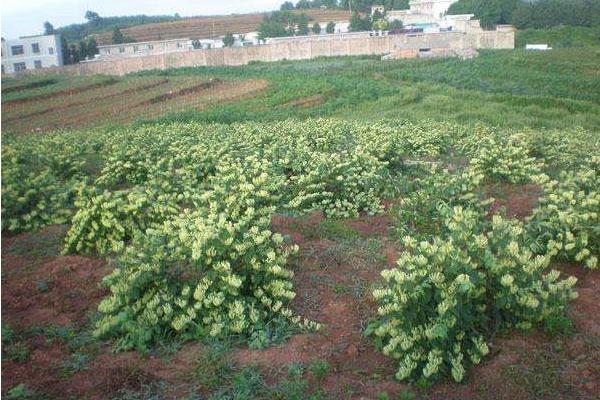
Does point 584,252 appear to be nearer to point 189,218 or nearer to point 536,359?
point 536,359

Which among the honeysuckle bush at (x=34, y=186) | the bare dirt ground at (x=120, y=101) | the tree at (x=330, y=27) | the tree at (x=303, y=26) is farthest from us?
the tree at (x=303, y=26)

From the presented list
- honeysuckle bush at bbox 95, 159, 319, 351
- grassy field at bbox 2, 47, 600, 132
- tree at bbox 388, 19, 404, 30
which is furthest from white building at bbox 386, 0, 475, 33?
honeysuckle bush at bbox 95, 159, 319, 351

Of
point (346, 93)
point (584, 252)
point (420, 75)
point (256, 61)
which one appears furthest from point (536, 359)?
point (256, 61)

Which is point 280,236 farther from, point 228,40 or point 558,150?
point 228,40

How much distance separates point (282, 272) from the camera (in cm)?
376

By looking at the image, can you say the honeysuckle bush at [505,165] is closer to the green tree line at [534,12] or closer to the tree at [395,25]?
the green tree line at [534,12]

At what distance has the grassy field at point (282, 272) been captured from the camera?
3145 mm

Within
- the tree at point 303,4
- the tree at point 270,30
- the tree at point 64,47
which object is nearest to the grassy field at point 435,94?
the tree at point 64,47

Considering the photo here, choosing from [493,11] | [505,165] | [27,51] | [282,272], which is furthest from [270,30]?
[282,272]

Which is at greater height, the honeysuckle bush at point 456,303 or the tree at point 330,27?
the tree at point 330,27

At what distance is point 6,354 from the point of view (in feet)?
10.6

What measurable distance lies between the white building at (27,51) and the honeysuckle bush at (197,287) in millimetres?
1398

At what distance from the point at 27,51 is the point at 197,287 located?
1932 millimetres

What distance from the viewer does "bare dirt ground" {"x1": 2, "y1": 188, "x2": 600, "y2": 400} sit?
3066 mm
